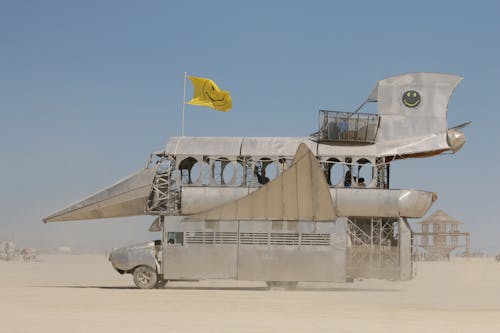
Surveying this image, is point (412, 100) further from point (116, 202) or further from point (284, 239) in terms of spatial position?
point (116, 202)

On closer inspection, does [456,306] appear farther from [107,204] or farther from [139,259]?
[107,204]

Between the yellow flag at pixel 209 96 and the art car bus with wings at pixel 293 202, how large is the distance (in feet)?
15.0

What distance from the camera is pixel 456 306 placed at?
24062mm

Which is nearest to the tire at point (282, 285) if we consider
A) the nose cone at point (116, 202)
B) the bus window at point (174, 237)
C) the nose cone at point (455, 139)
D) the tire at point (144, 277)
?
the bus window at point (174, 237)

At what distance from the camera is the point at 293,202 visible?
100ft

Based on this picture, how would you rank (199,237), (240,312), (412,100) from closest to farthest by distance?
(240,312)
(199,237)
(412,100)

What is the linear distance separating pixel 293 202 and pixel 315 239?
188cm

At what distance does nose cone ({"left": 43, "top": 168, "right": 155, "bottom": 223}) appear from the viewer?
106 ft

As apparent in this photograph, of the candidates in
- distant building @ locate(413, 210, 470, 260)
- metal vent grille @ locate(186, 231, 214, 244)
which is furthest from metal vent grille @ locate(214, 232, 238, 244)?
distant building @ locate(413, 210, 470, 260)

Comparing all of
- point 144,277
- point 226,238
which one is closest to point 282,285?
point 226,238

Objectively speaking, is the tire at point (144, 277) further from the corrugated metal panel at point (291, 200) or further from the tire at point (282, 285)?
the tire at point (282, 285)

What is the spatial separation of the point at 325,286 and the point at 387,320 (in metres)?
16.3

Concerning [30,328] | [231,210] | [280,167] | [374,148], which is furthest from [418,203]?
[30,328]

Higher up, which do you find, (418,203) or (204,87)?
(204,87)
